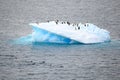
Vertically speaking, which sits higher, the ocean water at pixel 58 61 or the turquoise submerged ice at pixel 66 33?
the turquoise submerged ice at pixel 66 33

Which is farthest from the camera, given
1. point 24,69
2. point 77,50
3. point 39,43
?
point 39,43

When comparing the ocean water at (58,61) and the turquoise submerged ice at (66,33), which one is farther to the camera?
the turquoise submerged ice at (66,33)

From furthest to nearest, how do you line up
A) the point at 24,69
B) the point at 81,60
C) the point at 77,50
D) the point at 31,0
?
the point at 31,0
the point at 77,50
the point at 81,60
the point at 24,69

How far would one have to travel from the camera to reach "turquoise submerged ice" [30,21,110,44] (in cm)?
2630

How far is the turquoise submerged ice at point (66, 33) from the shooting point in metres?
26.3

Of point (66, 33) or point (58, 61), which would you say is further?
point (66, 33)

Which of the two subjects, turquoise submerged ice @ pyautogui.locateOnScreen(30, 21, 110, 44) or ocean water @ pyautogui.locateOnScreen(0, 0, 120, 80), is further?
turquoise submerged ice @ pyautogui.locateOnScreen(30, 21, 110, 44)

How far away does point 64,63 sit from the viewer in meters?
23.3

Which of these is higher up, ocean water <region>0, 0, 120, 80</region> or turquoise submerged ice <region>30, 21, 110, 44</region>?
turquoise submerged ice <region>30, 21, 110, 44</region>

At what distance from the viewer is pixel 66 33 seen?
26.2 m

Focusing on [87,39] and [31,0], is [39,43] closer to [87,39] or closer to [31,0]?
[87,39]

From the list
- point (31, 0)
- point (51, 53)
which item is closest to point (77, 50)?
point (51, 53)

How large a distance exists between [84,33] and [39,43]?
2.12m

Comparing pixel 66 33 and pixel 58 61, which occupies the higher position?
pixel 66 33
